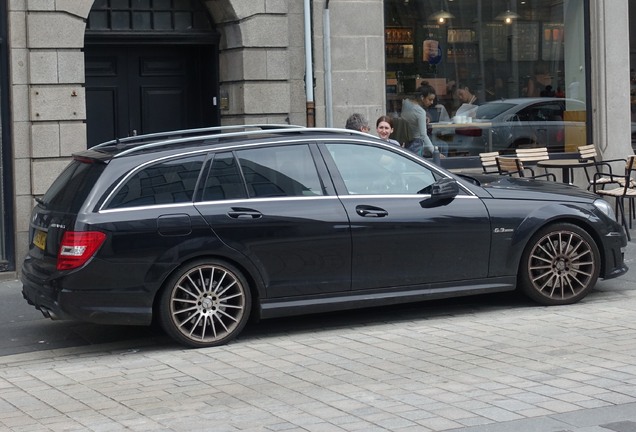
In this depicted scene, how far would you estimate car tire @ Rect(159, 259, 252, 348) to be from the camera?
861 cm

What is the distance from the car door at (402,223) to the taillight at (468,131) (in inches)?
235

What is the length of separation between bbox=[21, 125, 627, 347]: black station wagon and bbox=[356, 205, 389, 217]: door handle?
0.04 feet

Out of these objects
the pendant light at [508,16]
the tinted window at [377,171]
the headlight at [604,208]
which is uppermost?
the pendant light at [508,16]

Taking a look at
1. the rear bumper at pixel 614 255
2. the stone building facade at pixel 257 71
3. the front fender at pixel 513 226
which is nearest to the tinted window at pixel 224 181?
the front fender at pixel 513 226

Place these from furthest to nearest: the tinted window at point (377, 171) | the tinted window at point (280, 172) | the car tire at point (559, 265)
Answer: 1. the car tire at point (559, 265)
2. the tinted window at point (377, 171)
3. the tinted window at point (280, 172)

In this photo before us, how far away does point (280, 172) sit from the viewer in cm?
913

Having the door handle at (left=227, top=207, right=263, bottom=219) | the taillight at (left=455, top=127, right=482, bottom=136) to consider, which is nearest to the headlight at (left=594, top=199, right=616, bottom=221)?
the door handle at (left=227, top=207, right=263, bottom=219)

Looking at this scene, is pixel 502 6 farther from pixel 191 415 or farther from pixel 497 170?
pixel 191 415

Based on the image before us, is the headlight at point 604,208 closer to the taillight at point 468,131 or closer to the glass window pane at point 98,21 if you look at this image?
the taillight at point 468,131

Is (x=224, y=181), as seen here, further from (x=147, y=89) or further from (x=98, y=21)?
(x=147, y=89)

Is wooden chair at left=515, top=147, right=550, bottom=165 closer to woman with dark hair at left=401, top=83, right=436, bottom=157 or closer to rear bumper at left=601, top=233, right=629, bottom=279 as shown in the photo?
woman with dark hair at left=401, top=83, right=436, bottom=157

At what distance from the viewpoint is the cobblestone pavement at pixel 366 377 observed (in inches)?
259

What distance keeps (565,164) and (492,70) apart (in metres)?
2.06

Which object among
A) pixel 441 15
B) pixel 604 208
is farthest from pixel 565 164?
pixel 604 208
